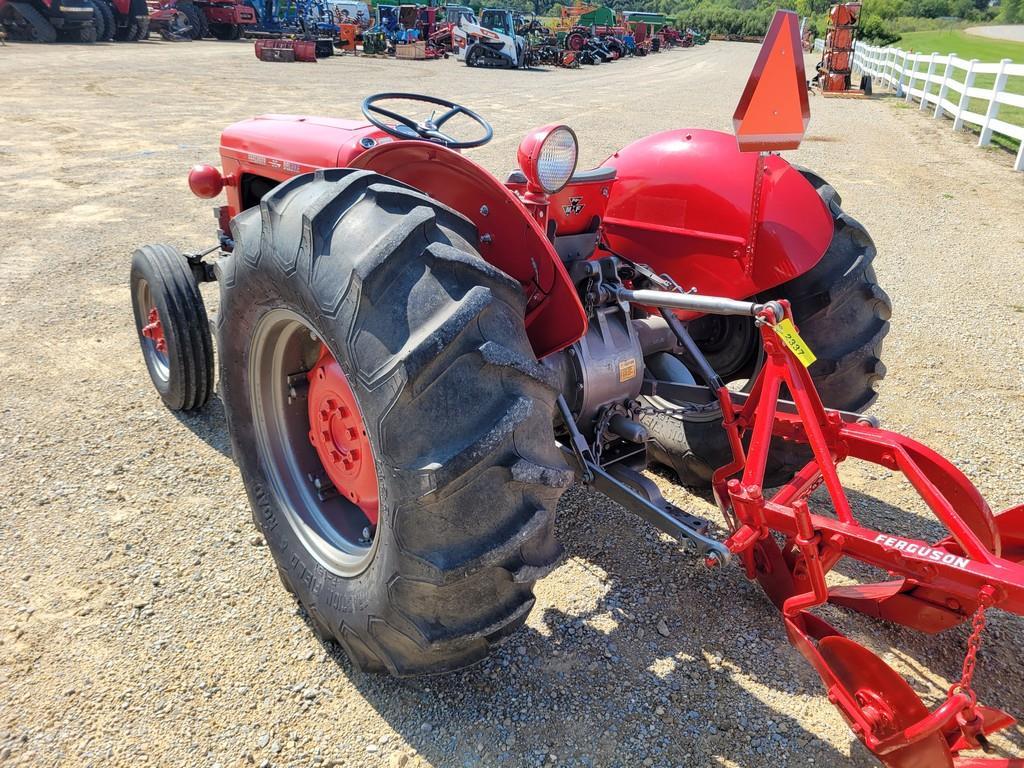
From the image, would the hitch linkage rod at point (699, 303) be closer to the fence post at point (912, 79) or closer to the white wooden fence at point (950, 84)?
the white wooden fence at point (950, 84)

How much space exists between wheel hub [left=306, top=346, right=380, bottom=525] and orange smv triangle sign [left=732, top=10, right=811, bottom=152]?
133 centimetres

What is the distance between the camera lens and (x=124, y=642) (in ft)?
7.18

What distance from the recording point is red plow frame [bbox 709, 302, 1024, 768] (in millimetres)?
1567

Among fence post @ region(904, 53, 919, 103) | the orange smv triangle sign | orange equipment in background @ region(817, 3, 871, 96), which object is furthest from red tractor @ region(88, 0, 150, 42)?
the orange smv triangle sign

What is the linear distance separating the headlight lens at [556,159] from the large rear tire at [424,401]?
37 centimetres

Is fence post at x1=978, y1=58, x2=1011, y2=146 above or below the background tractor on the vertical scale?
below

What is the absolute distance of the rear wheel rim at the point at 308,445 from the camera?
2.11 m

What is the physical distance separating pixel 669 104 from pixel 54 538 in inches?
644

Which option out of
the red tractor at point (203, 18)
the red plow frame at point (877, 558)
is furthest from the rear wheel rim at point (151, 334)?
the red tractor at point (203, 18)

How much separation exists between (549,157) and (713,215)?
0.78 metres

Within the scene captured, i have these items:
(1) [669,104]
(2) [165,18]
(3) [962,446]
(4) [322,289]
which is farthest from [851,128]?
(2) [165,18]

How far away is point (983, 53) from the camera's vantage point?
1273 inches

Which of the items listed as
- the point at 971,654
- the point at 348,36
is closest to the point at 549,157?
the point at 971,654

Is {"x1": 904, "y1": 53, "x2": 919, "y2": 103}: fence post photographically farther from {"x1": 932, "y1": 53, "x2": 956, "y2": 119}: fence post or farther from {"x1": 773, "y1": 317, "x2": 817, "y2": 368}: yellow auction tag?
{"x1": 773, "y1": 317, "x2": 817, "y2": 368}: yellow auction tag
